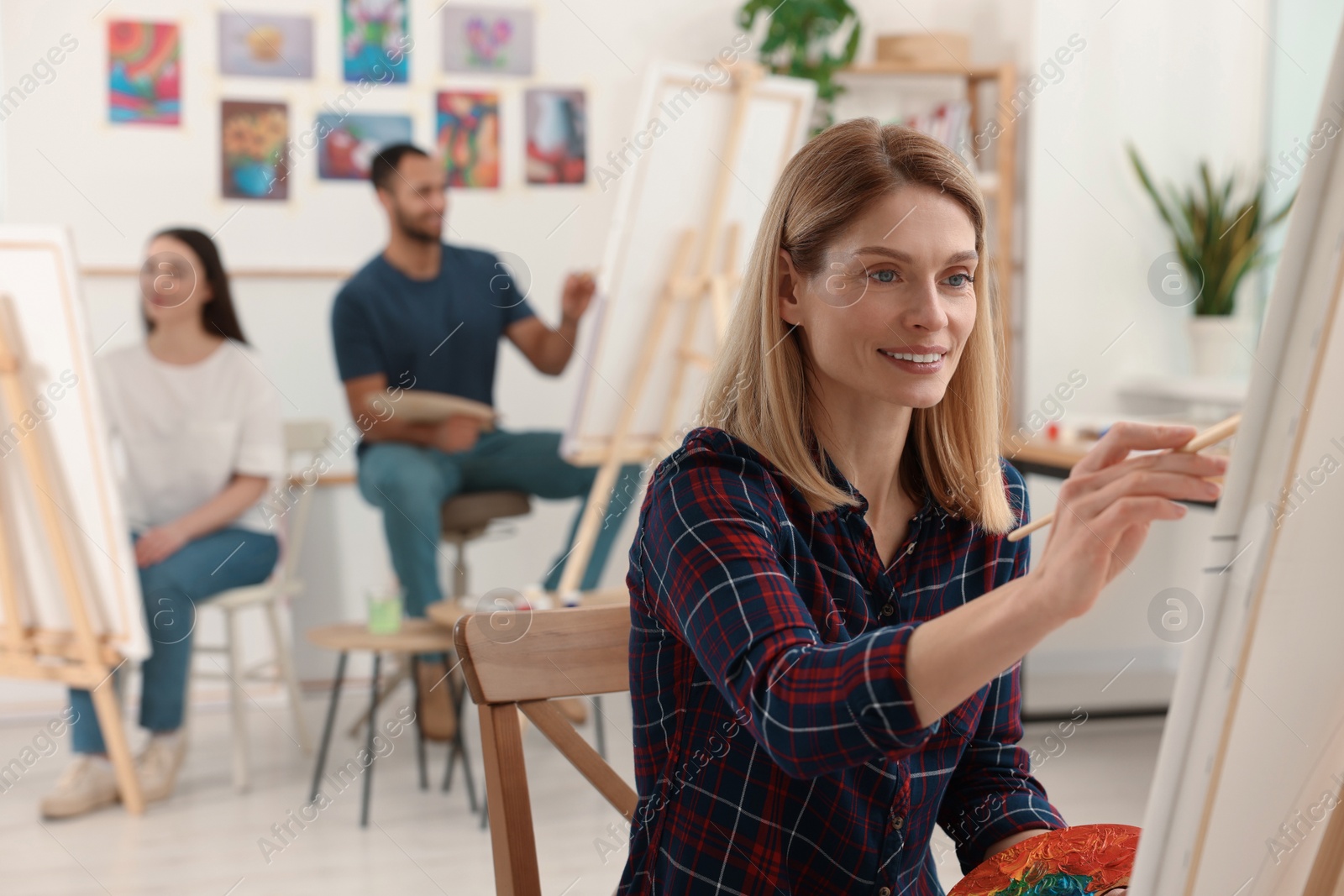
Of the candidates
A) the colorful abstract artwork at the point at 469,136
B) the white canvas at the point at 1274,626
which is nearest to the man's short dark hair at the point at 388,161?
the colorful abstract artwork at the point at 469,136

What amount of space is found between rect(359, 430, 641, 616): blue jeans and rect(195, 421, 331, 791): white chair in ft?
1.07

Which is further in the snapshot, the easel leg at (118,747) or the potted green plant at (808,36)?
the potted green plant at (808,36)

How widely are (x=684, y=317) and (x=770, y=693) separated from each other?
2.35 metres

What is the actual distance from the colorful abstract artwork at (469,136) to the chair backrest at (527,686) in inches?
126

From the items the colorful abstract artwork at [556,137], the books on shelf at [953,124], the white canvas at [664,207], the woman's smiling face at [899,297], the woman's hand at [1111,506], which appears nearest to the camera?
the woman's hand at [1111,506]

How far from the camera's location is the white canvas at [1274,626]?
0.48m

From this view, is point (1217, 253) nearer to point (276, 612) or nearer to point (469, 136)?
point (469, 136)

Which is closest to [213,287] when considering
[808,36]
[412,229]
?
[412,229]

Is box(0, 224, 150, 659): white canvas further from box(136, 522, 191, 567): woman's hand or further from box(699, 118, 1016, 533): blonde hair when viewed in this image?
box(699, 118, 1016, 533): blonde hair

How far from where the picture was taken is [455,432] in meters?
3.49

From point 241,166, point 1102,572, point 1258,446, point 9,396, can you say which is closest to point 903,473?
point 1102,572

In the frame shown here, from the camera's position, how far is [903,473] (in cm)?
120

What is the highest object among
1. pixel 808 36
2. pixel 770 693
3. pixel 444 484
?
pixel 808 36

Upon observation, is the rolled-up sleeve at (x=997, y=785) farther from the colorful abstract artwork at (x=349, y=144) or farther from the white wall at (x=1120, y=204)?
the colorful abstract artwork at (x=349, y=144)
